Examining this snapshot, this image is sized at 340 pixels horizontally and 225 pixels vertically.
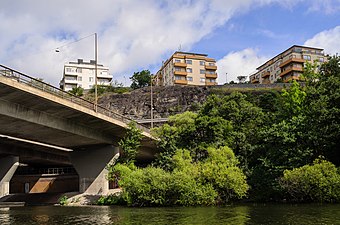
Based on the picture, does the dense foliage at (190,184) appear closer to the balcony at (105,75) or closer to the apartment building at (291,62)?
the apartment building at (291,62)

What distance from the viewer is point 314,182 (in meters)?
30.4

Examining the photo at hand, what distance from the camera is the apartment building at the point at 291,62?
322ft

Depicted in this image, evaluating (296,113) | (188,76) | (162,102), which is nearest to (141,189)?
(296,113)

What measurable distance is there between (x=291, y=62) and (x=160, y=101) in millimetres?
36372

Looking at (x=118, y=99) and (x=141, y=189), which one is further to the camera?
(x=118, y=99)

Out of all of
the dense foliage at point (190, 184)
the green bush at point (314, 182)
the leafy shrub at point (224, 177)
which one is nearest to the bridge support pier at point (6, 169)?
the dense foliage at point (190, 184)

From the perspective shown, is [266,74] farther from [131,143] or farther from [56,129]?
[56,129]

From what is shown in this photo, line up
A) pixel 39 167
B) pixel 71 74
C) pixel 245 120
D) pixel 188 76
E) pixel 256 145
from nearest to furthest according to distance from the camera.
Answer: pixel 256 145 < pixel 245 120 < pixel 39 167 < pixel 188 76 < pixel 71 74

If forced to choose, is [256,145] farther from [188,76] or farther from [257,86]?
[188,76]

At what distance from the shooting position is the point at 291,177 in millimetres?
30891

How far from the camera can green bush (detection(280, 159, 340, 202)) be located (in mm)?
30172

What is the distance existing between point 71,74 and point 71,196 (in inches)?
3247

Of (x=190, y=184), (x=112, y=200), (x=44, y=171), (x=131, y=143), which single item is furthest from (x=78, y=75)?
(x=190, y=184)

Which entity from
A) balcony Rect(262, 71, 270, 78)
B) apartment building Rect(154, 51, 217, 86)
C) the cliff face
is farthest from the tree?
balcony Rect(262, 71, 270, 78)
